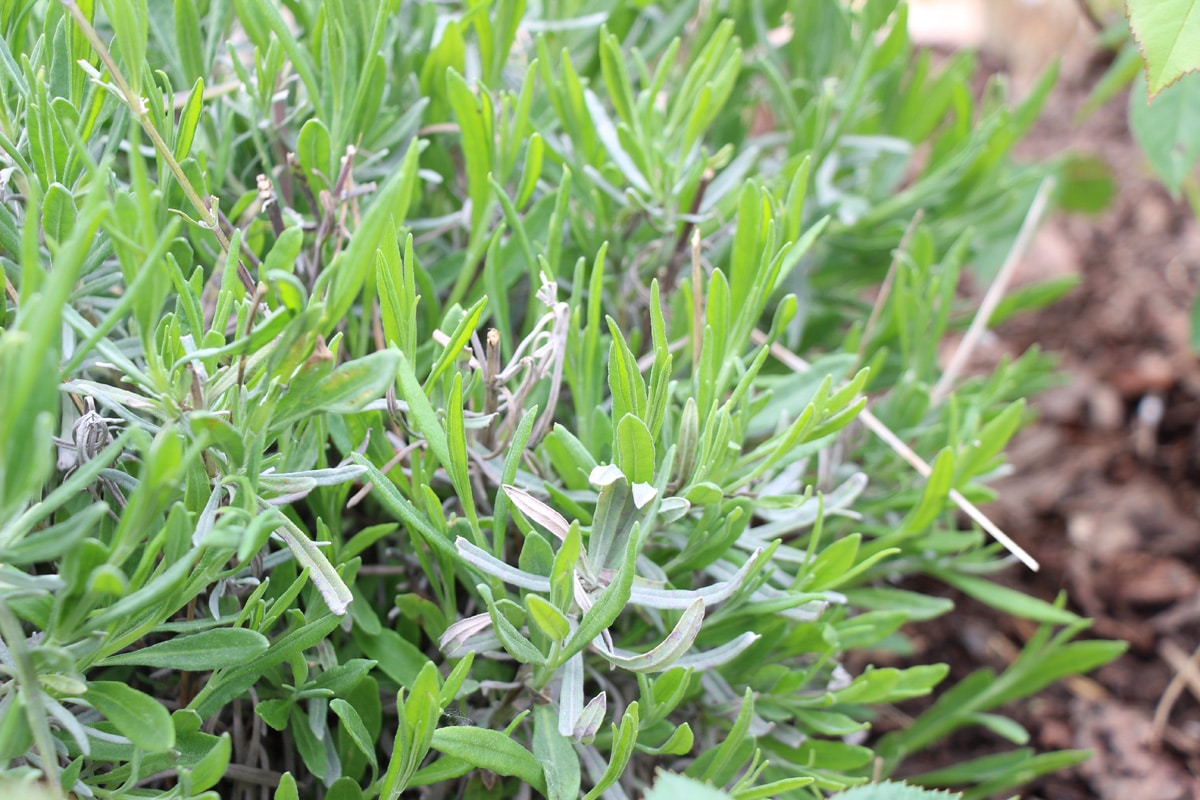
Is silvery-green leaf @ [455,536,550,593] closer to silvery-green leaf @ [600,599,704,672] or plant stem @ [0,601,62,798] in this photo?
silvery-green leaf @ [600,599,704,672]

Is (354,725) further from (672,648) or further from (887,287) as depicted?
(887,287)

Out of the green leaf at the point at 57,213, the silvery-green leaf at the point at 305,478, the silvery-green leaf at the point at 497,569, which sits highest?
the green leaf at the point at 57,213

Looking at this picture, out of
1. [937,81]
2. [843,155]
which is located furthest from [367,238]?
[937,81]

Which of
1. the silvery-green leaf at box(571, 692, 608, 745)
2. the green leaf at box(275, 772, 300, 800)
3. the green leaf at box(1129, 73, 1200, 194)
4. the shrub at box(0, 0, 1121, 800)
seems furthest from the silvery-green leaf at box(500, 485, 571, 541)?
the green leaf at box(1129, 73, 1200, 194)

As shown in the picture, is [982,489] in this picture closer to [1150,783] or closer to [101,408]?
[1150,783]

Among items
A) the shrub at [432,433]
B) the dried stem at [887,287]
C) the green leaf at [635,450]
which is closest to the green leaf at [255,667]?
the shrub at [432,433]

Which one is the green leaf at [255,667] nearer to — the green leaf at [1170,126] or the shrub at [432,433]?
the shrub at [432,433]
